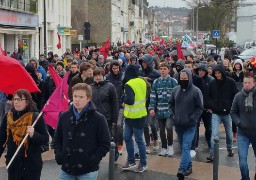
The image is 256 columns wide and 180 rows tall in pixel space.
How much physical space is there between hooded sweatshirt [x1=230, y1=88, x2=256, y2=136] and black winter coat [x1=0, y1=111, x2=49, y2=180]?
3170 mm

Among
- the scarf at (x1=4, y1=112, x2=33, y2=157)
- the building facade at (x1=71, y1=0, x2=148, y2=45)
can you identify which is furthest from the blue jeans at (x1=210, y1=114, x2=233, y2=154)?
the building facade at (x1=71, y1=0, x2=148, y2=45)

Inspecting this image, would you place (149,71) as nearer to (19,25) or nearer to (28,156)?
(28,156)

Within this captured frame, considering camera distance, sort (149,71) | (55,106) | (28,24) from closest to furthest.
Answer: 1. (55,106)
2. (149,71)
3. (28,24)

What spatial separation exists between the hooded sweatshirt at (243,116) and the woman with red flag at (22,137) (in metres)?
3.17

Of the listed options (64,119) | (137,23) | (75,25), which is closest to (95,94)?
(64,119)

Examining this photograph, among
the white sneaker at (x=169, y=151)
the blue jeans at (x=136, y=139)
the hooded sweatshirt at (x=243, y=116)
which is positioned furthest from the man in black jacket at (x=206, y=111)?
the hooded sweatshirt at (x=243, y=116)

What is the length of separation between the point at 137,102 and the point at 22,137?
9.78 feet

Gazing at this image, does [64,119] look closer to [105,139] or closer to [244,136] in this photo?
[105,139]

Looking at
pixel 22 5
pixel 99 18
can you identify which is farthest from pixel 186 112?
pixel 99 18

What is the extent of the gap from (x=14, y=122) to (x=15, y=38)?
2970 cm

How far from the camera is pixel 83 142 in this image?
5.70 meters

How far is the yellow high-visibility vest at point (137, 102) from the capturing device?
8.78 m

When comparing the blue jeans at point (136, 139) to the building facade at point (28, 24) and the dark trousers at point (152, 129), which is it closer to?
the dark trousers at point (152, 129)

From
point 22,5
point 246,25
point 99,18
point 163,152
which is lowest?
point 163,152
